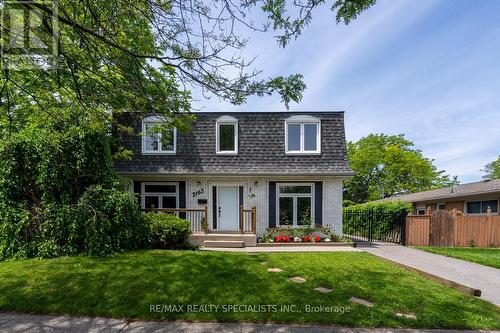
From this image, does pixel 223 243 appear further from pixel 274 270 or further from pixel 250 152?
pixel 274 270

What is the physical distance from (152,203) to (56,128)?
513 cm

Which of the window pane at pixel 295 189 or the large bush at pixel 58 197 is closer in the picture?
the large bush at pixel 58 197

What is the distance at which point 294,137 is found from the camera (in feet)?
41.2

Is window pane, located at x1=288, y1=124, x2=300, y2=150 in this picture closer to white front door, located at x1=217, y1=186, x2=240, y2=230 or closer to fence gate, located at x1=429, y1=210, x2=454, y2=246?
white front door, located at x1=217, y1=186, x2=240, y2=230

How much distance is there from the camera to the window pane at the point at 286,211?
1191cm

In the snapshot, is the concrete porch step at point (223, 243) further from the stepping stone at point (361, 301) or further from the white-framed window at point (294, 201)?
the stepping stone at point (361, 301)

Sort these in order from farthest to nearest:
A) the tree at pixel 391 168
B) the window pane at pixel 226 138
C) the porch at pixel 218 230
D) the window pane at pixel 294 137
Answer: the tree at pixel 391 168
the window pane at pixel 226 138
the window pane at pixel 294 137
the porch at pixel 218 230

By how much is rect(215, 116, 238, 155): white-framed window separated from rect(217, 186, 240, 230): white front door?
6.08 ft

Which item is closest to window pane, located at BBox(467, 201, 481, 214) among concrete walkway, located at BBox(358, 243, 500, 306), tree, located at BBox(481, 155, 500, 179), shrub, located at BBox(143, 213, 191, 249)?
concrete walkway, located at BBox(358, 243, 500, 306)

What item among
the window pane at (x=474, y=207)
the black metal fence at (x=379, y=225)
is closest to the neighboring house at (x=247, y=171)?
the black metal fence at (x=379, y=225)

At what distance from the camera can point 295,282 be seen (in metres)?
5.47

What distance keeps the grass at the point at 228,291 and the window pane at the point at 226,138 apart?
6.38m

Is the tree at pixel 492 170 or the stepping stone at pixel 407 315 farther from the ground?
the tree at pixel 492 170

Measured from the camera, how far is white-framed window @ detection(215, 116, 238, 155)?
41.1 ft
